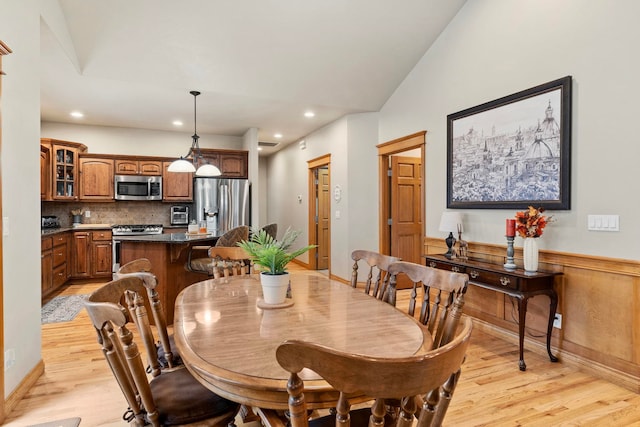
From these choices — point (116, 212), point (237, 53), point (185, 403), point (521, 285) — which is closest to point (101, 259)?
point (116, 212)

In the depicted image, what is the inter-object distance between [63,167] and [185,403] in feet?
19.2

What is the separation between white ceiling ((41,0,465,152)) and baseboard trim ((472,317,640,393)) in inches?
130

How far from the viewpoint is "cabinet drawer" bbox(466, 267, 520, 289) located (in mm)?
2981

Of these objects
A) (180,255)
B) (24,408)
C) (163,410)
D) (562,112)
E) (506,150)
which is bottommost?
(24,408)

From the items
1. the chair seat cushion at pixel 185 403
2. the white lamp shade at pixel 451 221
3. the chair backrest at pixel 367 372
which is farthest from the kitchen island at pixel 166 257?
the chair backrest at pixel 367 372

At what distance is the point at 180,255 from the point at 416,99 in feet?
11.1

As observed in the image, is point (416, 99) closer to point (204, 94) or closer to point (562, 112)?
point (562, 112)

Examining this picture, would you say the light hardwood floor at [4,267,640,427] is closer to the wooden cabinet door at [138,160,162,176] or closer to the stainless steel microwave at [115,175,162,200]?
the stainless steel microwave at [115,175,162,200]

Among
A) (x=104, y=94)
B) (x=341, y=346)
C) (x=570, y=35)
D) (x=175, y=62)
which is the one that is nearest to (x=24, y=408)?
(x=341, y=346)

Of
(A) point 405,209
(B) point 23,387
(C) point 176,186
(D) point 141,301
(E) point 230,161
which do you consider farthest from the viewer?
(E) point 230,161

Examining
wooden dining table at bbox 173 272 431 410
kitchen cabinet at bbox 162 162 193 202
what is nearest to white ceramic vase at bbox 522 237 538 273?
wooden dining table at bbox 173 272 431 410

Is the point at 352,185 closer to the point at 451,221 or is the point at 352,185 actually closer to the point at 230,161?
the point at 451,221

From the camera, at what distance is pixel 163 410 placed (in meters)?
1.37

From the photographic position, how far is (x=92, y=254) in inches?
232
